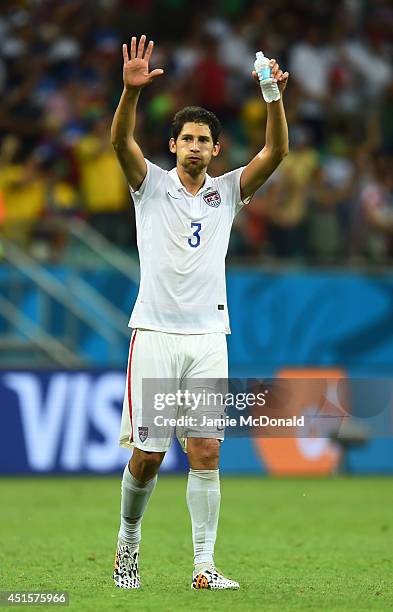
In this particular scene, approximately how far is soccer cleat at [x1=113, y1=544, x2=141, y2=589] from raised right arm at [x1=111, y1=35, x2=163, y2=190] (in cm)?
209

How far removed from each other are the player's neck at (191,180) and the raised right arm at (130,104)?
0.89 feet

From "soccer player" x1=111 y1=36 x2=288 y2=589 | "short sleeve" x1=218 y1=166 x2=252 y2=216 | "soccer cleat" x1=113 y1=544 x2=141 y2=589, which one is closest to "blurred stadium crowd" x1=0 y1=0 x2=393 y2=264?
"short sleeve" x1=218 y1=166 x2=252 y2=216

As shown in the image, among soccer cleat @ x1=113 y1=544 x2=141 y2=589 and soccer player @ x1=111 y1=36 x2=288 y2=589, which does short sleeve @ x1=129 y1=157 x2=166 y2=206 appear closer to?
soccer player @ x1=111 y1=36 x2=288 y2=589

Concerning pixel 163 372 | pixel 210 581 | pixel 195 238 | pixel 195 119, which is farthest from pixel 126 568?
pixel 195 119

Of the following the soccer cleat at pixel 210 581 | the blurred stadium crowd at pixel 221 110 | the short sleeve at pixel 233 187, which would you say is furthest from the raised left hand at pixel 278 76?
the blurred stadium crowd at pixel 221 110

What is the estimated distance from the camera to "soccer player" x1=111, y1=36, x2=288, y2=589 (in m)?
7.44

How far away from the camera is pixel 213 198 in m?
7.72

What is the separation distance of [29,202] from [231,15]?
583 cm

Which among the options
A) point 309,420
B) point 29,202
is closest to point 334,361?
point 29,202

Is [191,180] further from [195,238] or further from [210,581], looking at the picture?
[210,581]

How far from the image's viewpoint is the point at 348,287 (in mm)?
17828

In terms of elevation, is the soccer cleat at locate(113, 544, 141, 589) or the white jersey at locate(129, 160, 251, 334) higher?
the white jersey at locate(129, 160, 251, 334)

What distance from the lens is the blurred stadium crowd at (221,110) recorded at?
17.5 metres

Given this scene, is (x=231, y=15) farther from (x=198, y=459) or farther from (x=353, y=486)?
(x=198, y=459)
